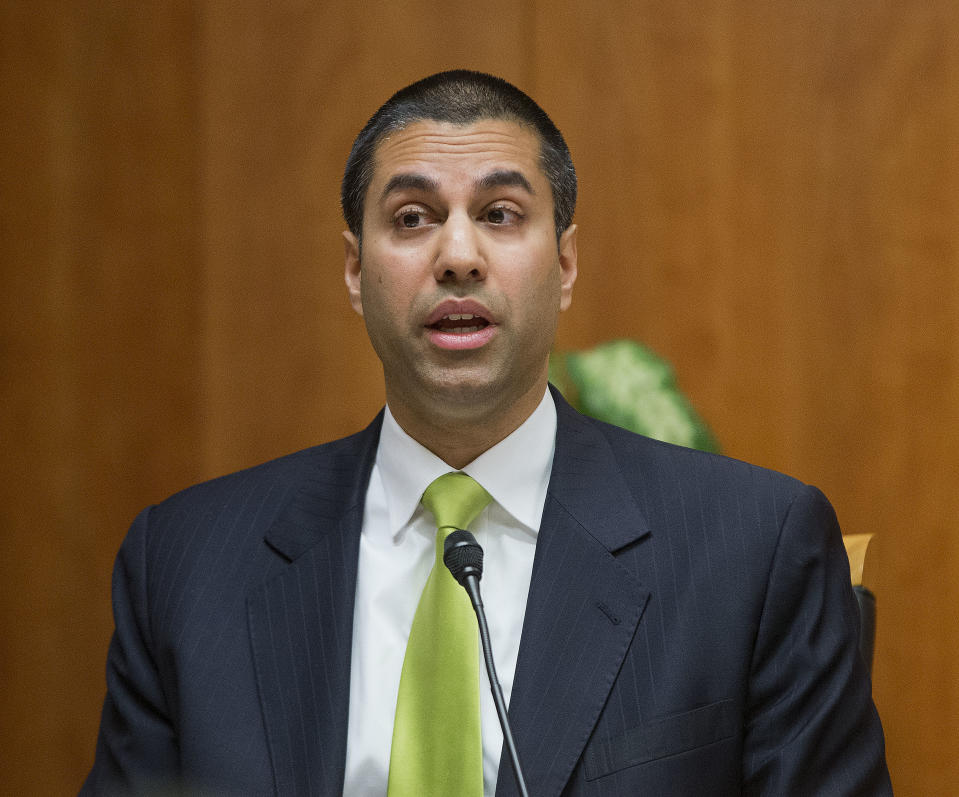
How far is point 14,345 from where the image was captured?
6.58 ft

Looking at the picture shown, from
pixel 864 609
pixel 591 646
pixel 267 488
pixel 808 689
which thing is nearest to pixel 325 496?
pixel 267 488

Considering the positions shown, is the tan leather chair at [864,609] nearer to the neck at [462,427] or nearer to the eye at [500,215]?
the neck at [462,427]

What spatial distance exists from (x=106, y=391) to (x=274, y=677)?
3.18 ft

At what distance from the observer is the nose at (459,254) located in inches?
47.8

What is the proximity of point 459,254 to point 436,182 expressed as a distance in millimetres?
117

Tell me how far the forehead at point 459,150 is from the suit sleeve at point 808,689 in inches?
21.5

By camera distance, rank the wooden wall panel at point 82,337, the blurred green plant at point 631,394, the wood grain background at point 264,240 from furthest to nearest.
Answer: the wooden wall panel at point 82,337 → the wood grain background at point 264,240 → the blurred green plant at point 631,394

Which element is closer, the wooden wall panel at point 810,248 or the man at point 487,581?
the man at point 487,581

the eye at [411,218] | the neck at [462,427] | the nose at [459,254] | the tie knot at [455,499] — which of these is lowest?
the tie knot at [455,499]

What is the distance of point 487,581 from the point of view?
125 centimetres

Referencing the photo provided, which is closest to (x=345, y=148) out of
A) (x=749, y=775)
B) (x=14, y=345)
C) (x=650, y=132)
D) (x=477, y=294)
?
(x=650, y=132)

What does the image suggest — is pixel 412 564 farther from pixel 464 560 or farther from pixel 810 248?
pixel 810 248

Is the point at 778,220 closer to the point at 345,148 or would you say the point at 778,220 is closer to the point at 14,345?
the point at 345,148

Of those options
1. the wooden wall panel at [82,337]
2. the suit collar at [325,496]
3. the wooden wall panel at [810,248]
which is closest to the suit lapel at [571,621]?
the suit collar at [325,496]
